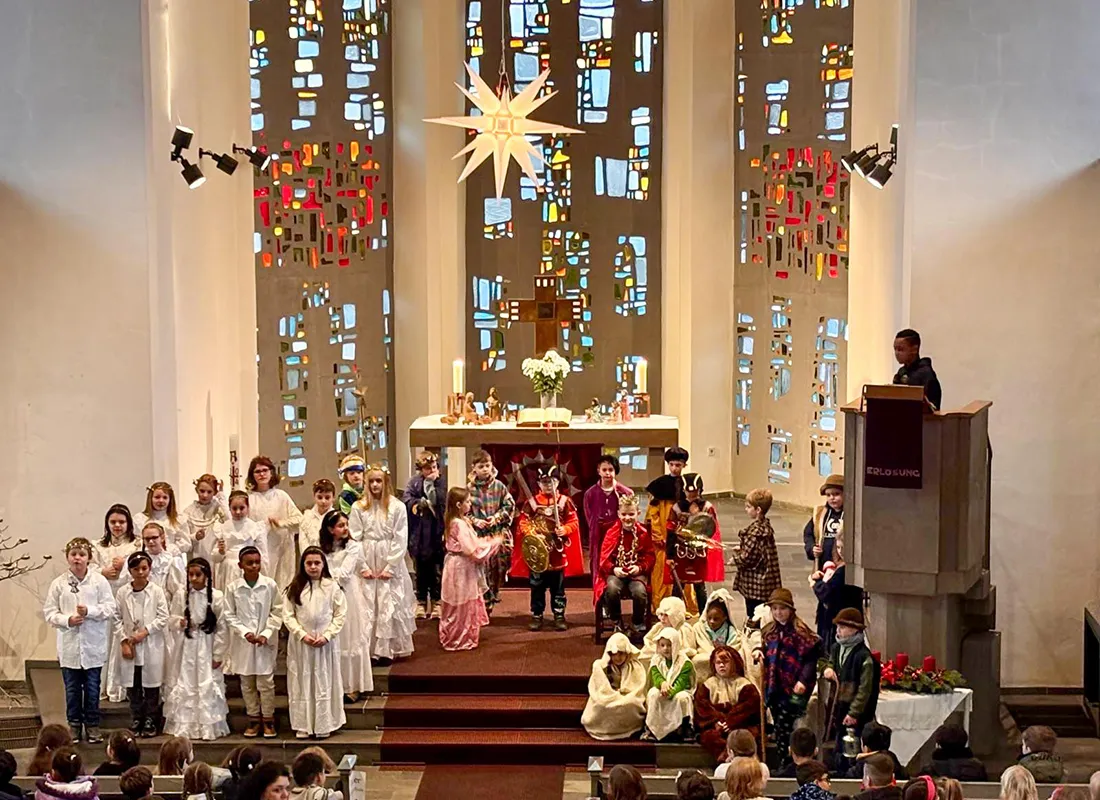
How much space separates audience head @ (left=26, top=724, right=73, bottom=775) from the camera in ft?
28.0

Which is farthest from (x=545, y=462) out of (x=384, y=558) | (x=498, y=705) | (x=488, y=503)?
(x=498, y=705)

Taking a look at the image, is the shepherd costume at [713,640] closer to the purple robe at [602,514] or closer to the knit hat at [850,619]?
the knit hat at [850,619]

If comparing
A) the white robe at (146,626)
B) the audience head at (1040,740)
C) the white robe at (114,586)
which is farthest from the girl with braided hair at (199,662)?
the audience head at (1040,740)

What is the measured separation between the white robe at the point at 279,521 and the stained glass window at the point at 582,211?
4.94 meters

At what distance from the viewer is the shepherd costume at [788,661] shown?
34.2 feet

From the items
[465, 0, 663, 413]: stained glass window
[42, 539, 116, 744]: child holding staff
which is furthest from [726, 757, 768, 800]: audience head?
[465, 0, 663, 413]: stained glass window

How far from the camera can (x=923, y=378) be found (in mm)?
10688

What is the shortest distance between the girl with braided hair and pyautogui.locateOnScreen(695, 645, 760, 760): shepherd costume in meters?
2.96

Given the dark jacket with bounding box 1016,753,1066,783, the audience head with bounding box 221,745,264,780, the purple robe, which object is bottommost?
the dark jacket with bounding box 1016,753,1066,783

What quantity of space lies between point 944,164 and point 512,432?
12.8 feet

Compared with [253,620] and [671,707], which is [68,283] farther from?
[671,707]

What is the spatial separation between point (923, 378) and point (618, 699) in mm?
2689

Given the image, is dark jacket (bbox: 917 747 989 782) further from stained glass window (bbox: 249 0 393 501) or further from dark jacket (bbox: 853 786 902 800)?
stained glass window (bbox: 249 0 393 501)

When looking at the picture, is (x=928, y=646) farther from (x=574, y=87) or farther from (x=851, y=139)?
(x=574, y=87)
